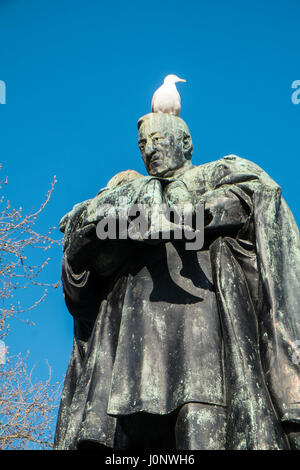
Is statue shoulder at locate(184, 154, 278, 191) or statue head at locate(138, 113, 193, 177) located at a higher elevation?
statue head at locate(138, 113, 193, 177)

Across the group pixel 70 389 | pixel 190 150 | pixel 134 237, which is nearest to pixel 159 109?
pixel 190 150

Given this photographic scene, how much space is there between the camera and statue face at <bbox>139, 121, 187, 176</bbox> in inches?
223

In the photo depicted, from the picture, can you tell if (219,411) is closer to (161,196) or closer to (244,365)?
(244,365)

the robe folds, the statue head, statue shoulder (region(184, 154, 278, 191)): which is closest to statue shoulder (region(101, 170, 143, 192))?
the statue head

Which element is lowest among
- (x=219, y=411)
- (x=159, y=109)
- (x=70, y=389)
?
(x=219, y=411)

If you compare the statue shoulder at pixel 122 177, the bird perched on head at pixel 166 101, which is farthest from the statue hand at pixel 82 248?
the bird perched on head at pixel 166 101

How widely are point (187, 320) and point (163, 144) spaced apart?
1.43 meters

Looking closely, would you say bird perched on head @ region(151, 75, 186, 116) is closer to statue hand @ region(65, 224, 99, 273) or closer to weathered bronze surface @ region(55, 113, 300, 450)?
weathered bronze surface @ region(55, 113, 300, 450)

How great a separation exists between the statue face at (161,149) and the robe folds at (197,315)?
0.50ft

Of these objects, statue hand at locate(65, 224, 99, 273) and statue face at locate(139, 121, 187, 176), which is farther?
statue face at locate(139, 121, 187, 176)

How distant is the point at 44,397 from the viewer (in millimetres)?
10922

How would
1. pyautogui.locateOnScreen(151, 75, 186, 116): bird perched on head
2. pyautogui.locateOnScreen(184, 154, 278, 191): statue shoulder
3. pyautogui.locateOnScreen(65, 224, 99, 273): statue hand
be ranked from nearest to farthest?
pyautogui.locateOnScreen(65, 224, 99, 273): statue hand → pyautogui.locateOnScreen(184, 154, 278, 191): statue shoulder → pyautogui.locateOnScreen(151, 75, 186, 116): bird perched on head

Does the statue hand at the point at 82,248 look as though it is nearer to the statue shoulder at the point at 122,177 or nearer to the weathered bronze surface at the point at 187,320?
the weathered bronze surface at the point at 187,320
